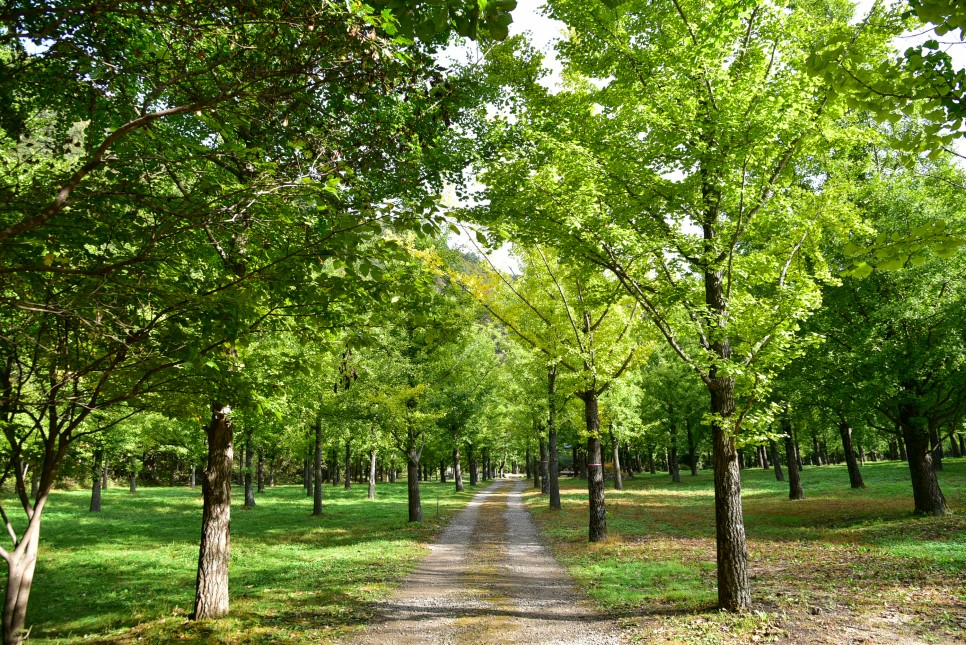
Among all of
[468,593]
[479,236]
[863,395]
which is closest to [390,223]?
[479,236]

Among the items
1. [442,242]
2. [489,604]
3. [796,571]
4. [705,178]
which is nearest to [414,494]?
[442,242]

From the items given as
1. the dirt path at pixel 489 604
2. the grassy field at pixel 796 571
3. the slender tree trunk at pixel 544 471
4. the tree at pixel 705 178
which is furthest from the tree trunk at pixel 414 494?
the slender tree trunk at pixel 544 471

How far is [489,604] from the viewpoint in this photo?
27.8 ft

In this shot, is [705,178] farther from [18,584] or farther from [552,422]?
[552,422]

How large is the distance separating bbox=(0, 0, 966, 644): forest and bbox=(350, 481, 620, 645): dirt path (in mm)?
614

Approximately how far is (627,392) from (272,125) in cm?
2547

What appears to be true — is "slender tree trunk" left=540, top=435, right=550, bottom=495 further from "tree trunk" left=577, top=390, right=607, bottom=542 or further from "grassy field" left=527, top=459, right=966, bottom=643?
"tree trunk" left=577, top=390, right=607, bottom=542

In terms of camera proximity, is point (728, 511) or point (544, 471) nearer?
point (728, 511)

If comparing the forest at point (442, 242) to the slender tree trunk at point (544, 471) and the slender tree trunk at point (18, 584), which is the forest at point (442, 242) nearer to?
the slender tree trunk at point (18, 584)

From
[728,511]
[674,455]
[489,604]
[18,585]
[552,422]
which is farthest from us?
[674,455]

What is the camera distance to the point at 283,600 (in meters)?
8.75

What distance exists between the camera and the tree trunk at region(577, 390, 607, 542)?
46.3 feet

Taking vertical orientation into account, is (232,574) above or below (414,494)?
below

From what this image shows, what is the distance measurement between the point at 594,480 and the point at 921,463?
372 inches
